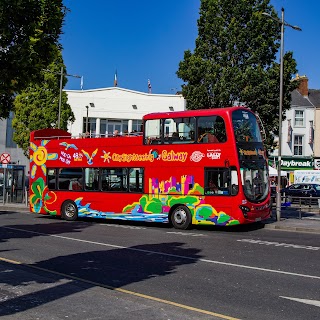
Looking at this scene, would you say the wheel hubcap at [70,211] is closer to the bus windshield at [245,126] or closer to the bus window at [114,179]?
the bus window at [114,179]

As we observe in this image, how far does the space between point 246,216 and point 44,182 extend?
10416 mm

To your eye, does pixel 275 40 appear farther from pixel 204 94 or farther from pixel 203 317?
pixel 203 317

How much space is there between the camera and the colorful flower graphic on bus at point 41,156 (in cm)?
2292

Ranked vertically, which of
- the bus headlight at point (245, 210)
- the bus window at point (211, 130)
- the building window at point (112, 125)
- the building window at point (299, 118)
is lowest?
the bus headlight at point (245, 210)

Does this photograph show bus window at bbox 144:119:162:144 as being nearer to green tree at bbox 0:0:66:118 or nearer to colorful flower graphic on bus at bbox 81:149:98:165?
colorful flower graphic on bus at bbox 81:149:98:165

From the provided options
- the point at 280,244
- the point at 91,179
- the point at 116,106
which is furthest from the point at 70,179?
the point at 116,106

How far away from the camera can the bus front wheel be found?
22078 mm

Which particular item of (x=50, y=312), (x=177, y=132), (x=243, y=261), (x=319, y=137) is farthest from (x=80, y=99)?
(x=50, y=312)

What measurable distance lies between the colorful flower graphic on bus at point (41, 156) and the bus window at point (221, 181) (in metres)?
8.17

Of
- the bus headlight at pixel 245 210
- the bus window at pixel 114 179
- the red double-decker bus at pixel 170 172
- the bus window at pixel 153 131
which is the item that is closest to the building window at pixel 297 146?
the red double-decker bus at pixel 170 172

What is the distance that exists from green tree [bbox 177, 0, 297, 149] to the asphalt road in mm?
15313

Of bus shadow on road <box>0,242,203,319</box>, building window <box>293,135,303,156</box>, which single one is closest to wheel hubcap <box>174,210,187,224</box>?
bus shadow on road <box>0,242,203,319</box>

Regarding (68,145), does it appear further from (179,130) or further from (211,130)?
(211,130)

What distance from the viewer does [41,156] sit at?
23.3m
